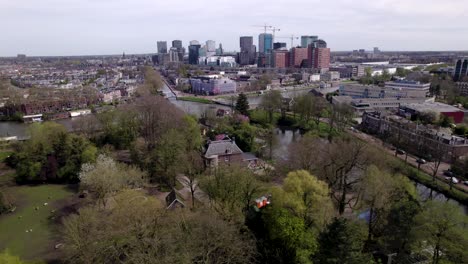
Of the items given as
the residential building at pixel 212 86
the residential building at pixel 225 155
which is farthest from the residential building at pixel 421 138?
the residential building at pixel 212 86

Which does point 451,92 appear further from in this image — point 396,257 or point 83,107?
point 83,107

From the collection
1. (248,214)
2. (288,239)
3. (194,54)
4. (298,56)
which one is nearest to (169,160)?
(248,214)

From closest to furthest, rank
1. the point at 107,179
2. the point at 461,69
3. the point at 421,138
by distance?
the point at 107,179, the point at 421,138, the point at 461,69

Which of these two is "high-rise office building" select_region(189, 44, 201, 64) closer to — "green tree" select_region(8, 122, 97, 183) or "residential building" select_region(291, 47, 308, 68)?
"residential building" select_region(291, 47, 308, 68)

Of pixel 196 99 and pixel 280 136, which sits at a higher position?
pixel 196 99

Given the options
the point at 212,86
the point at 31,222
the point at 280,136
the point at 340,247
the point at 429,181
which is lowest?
the point at 31,222

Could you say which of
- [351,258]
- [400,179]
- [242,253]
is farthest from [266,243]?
[400,179]

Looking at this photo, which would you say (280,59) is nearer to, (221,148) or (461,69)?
(461,69)
